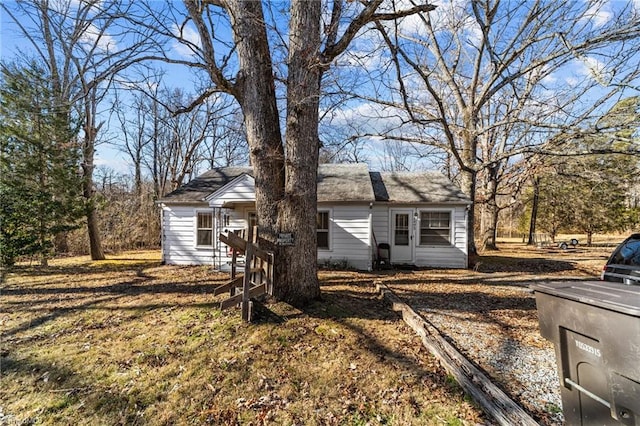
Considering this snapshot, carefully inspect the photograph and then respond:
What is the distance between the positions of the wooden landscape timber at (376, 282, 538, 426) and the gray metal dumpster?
1.86 ft

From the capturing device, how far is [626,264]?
469 cm

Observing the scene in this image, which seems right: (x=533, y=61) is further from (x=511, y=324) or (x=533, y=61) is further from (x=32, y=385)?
(x=32, y=385)

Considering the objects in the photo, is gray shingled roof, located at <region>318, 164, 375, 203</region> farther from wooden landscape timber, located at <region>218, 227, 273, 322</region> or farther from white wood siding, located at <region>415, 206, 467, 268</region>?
wooden landscape timber, located at <region>218, 227, 273, 322</region>

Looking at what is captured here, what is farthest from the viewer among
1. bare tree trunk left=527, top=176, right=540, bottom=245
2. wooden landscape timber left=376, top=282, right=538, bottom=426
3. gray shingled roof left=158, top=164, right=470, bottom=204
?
bare tree trunk left=527, top=176, right=540, bottom=245

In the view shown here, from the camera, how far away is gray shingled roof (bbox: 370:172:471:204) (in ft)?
37.6

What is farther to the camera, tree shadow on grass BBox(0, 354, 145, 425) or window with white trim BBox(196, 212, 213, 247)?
window with white trim BBox(196, 212, 213, 247)

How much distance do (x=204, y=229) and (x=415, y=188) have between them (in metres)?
8.42

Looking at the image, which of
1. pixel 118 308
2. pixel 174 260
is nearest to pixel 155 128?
pixel 174 260

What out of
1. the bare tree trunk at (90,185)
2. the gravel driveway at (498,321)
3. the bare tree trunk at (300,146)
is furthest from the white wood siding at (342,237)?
the bare tree trunk at (300,146)

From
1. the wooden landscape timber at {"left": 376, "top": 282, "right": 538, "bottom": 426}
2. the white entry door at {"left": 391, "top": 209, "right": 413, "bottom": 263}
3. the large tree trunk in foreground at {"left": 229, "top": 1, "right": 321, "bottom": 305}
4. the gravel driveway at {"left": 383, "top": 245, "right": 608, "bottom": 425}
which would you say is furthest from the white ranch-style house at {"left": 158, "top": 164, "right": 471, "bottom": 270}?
the wooden landscape timber at {"left": 376, "top": 282, "right": 538, "bottom": 426}

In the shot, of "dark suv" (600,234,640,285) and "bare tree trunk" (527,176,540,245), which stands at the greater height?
"bare tree trunk" (527,176,540,245)

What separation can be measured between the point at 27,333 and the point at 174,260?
6770 mm

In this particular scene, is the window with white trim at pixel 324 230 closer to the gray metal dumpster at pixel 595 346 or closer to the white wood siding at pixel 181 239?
the white wood siding at pixel 181 239

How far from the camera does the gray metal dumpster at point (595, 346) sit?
172 centimetres
